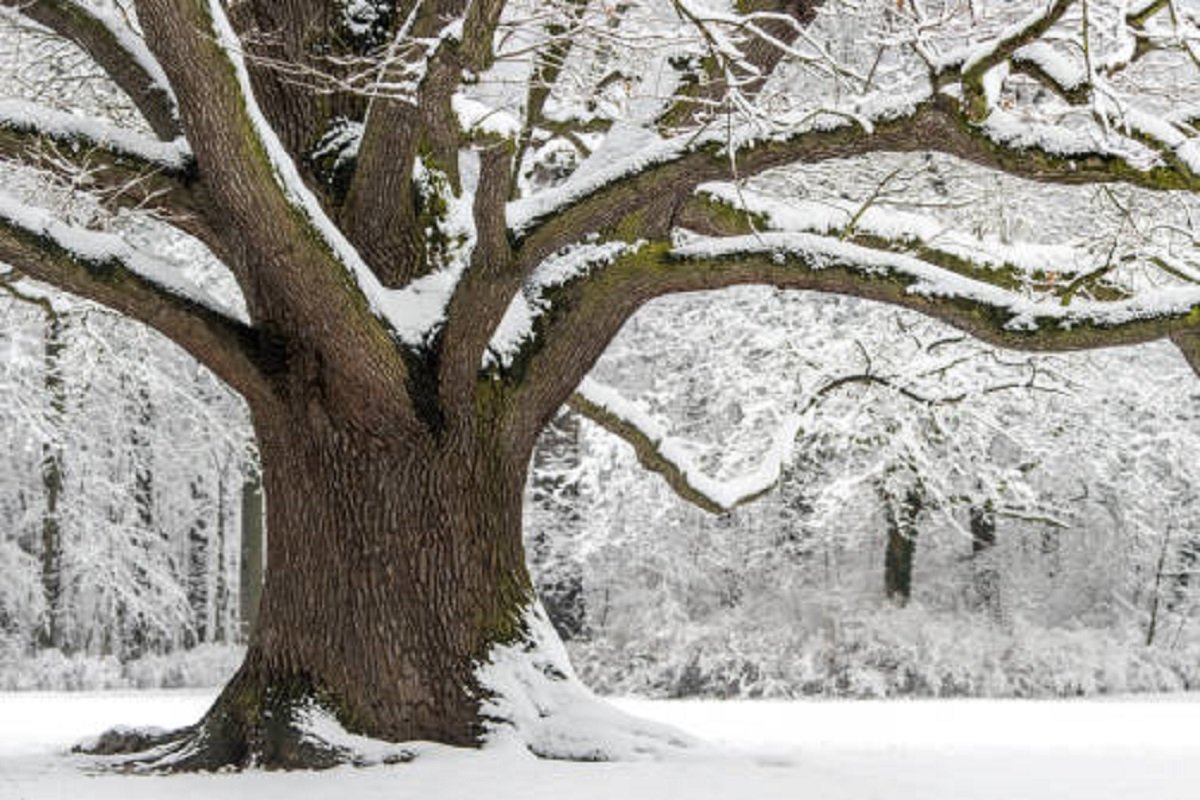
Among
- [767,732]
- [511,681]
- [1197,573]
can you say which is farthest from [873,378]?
[1197,573]

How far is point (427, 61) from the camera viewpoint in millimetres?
5805

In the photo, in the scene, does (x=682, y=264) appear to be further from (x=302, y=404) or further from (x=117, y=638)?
(x=117, y=638)

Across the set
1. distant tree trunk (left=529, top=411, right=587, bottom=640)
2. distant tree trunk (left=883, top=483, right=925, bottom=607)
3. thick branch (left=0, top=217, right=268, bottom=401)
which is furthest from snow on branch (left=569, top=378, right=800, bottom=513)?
distant tree trunk (left=883, top=483, right=925, bottom=607)

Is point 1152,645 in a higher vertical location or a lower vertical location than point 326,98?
lower

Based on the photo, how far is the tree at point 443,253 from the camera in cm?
600

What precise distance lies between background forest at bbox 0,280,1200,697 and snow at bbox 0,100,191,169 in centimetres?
471

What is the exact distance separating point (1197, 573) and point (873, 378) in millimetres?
14806

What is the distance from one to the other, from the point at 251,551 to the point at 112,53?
47.8 feet

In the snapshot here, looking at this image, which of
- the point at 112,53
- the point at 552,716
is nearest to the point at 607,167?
the point at 552,716

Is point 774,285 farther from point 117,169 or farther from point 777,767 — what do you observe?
point 117,169

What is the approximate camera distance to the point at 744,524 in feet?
74.3

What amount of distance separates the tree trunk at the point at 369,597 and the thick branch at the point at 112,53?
1.82m

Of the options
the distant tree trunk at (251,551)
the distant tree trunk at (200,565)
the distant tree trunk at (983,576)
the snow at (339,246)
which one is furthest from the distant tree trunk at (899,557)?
the snow at (339,246)

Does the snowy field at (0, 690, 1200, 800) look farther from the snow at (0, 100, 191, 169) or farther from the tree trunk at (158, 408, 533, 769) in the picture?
the snow at (0, 100, 191, 169)
